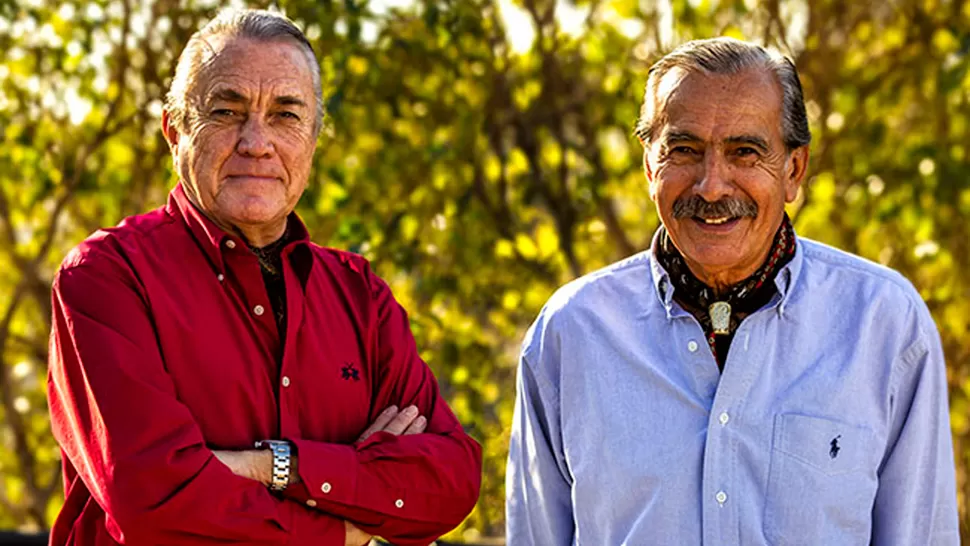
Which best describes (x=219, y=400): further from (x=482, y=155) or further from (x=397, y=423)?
(x=482, y=155)

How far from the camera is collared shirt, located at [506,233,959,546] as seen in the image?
99.3 inches

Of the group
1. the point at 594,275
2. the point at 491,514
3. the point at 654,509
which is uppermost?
the point at 594,275

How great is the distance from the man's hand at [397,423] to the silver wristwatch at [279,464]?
195 millimetres

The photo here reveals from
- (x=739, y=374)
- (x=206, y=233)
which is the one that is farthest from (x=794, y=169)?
(x=206, y=233)

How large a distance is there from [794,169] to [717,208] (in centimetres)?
20

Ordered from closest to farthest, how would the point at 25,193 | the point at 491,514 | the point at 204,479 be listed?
the point at 204,479, the point at 491,514, the point at 25,193

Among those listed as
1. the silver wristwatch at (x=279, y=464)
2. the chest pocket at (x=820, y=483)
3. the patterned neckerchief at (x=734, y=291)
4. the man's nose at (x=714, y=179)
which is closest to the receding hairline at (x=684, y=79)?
the man's nose at (x=714, y=179)

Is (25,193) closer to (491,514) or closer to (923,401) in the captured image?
(491,514)

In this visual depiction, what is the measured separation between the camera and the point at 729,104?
2.60m

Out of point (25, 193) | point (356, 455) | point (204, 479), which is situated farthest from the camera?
point (25, 193)

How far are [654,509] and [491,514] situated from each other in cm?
229

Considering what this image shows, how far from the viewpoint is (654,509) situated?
2.57m

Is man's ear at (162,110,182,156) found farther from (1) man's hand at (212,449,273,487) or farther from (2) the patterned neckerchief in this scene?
(2) the patterned neckerchief

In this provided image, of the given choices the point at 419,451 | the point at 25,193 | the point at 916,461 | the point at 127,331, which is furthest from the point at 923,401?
the point at 25,193
